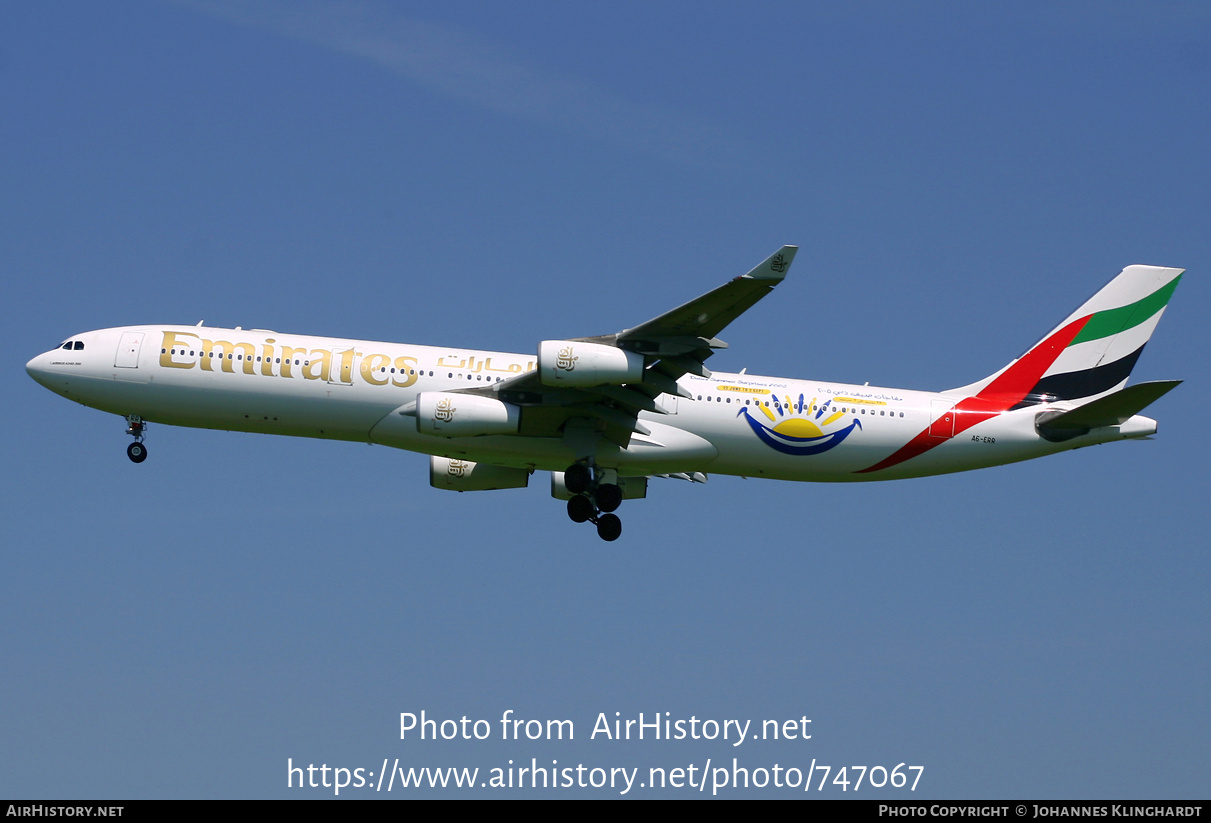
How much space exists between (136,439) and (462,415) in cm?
1022

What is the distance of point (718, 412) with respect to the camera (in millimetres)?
35969

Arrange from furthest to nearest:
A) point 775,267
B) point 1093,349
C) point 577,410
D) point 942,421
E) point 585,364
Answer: point 1093,349 → point 942,421 → point 577,410 → point 585,364 → point 775,267

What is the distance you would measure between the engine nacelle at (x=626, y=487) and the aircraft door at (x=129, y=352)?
1242 centimetres

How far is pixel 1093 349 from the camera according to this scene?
39719mm

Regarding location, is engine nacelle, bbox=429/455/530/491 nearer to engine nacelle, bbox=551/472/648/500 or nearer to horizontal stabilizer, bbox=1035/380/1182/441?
engine nacelle, bbox=551/472/648/500

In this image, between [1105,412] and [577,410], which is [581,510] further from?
[1105,412]

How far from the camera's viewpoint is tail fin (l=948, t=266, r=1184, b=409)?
3856 centimetres

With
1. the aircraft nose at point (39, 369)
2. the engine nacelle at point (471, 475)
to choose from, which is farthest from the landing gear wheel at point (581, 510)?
the aircraft nose at point (39, 369)

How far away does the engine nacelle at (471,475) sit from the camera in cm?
3953

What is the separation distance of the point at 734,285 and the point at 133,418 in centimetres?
1790

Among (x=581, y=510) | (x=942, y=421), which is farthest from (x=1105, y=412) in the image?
(x=581, y=510)

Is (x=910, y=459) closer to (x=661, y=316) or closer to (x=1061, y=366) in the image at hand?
(x=1061, y=366)

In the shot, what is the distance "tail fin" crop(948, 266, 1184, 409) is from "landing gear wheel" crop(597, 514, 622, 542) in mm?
10808

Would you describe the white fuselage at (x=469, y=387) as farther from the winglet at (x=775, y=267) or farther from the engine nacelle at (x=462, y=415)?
the winglet at (x=775, y=267)
